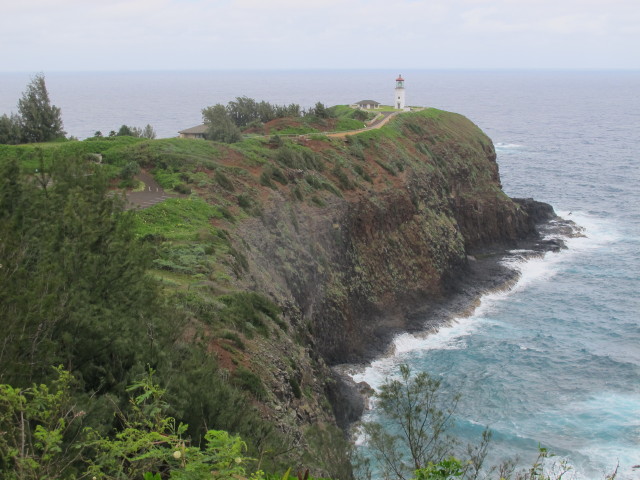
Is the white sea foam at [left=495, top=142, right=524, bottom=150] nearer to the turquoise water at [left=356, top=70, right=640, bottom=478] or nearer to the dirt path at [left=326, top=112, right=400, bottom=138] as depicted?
the turquoise water at [left=356, top=70, right=640, bottom=478]

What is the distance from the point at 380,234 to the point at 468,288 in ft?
28.5

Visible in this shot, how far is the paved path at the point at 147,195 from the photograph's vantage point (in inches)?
1315

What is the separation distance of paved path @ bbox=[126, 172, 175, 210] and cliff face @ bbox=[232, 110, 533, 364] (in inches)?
210

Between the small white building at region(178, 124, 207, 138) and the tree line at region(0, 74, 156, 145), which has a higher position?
the tree line at region(0, 74, 156, 145)

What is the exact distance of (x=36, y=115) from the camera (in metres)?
45.6

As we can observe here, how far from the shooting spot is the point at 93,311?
1291 cm

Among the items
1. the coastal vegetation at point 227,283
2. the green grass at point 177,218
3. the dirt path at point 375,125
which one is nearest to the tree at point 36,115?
the coastal vegetation at point 227,283

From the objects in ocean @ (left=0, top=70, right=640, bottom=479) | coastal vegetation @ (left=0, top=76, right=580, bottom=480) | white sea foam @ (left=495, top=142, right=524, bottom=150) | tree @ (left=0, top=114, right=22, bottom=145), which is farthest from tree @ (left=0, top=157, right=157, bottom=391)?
white sea foam @ (left=495, top=142, right=524, bottom=150)

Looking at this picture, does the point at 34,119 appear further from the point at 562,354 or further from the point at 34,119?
the point at 562,354

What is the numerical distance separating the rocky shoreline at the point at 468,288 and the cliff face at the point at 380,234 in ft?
2.12

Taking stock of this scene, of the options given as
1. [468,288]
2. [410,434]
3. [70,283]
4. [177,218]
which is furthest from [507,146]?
[70,283]

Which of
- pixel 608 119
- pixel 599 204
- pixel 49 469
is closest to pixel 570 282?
pixel 599 204

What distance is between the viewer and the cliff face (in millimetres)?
36344

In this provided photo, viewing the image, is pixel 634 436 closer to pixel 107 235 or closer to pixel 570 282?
pixel 570 282
